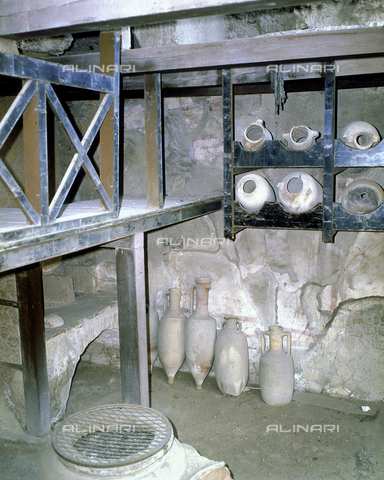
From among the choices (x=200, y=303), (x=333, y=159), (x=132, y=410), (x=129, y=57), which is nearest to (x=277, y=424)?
(x=200, y=303)

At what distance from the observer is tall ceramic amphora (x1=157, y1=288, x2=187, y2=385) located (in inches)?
186

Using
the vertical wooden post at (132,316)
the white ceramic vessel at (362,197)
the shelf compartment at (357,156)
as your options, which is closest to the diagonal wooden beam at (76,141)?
the vertical wooden post at (132,316)

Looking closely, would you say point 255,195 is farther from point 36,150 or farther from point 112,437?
point 36,150

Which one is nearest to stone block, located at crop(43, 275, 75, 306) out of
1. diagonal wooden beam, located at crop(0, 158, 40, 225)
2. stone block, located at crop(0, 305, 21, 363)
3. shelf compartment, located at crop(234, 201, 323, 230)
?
stone block, located at crop(0, 305, 21, 363)

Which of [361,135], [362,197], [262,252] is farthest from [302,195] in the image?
[262,252]

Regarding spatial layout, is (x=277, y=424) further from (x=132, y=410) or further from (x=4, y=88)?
(x=4, y=88)

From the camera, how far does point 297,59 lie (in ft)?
9.38

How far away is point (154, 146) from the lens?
294 centimetres

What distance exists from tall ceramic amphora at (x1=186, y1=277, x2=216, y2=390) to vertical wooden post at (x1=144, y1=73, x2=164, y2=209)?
1946 mm

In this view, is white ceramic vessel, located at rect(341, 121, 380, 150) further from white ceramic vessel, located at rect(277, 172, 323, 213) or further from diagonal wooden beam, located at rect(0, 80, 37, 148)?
diagonal wooden beam, located at rect(0, 80, 37, 148)

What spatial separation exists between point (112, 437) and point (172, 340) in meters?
2.24

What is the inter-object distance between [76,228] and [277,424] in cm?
300

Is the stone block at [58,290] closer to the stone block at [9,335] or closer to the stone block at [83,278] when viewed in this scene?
the stone block at [83,278]

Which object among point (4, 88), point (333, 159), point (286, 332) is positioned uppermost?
point (4, 88)
